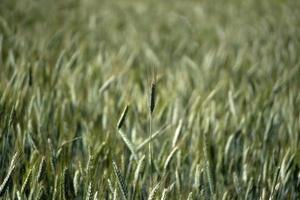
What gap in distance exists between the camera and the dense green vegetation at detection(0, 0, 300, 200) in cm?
84

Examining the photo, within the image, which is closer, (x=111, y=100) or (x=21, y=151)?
(x=21, y=151)

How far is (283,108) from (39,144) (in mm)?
709

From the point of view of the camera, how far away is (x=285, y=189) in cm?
95

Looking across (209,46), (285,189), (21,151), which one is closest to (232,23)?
(209,46)

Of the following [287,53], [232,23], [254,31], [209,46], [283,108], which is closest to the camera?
[283,108]

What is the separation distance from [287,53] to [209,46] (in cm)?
36

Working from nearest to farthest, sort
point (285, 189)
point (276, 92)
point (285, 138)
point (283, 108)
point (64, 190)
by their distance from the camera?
point (64, 190) → point (285, 189) → point (285, 138) → point (283, 108) → point (276, 92)

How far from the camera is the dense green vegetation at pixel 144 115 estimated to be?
2.77 feet

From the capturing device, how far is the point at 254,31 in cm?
244

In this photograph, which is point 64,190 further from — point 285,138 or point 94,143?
point 285,138

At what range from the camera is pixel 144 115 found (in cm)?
122

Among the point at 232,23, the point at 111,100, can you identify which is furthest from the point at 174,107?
the point at 232,23

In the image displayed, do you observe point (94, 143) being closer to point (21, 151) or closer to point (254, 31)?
point (21, 151)

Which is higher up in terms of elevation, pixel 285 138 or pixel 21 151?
pixel 21 151
